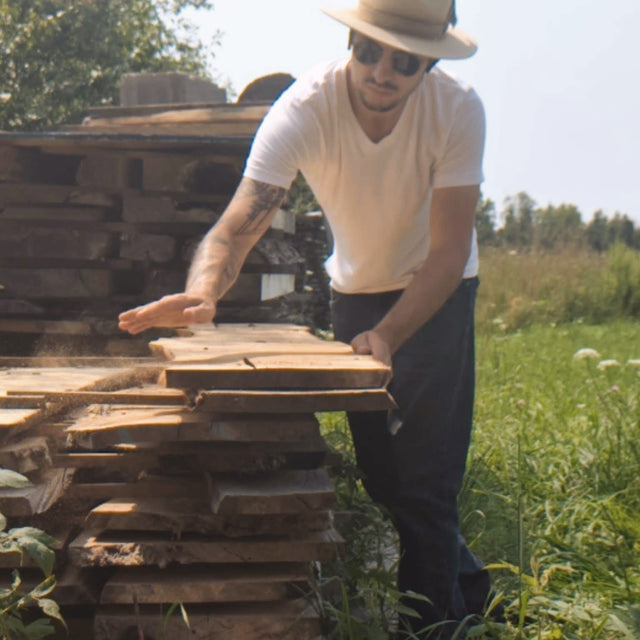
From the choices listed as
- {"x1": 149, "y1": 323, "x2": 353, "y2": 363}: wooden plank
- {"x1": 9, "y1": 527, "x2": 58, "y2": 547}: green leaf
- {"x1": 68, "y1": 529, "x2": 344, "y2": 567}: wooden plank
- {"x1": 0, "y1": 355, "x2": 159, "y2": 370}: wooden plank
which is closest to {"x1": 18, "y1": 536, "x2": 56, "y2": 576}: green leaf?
{"x1": 9, "y1": 527, "x2": 58, "y2": 547}: green leaf

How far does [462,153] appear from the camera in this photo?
9.87 ft

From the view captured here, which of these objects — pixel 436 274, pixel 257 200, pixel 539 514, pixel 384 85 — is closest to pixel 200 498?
pixel 436 274

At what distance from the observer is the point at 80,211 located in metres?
4.77

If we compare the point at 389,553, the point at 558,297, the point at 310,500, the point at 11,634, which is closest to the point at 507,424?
the point at 389,553

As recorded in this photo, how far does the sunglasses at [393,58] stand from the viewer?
9.73 ft

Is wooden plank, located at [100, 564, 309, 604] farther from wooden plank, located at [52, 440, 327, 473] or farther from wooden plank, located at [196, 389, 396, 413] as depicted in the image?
wooden plank, located at [196, 389, 396, 413]

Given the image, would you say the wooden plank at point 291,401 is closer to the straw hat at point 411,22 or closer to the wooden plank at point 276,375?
the wooden plank at point 276,375

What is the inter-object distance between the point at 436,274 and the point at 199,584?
1.16 metres

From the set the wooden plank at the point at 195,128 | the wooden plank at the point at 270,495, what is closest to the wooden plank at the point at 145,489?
the wooden plank at the point at 270,495

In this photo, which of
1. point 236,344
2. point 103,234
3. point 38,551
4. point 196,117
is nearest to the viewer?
point 38,551

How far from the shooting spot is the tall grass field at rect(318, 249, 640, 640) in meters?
2.72

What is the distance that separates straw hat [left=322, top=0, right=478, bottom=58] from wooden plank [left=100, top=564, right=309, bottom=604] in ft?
→ 5.18

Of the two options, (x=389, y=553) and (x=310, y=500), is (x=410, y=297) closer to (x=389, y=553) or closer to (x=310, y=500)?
(x=310, y=500)

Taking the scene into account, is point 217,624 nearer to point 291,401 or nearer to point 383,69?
point 291,401
